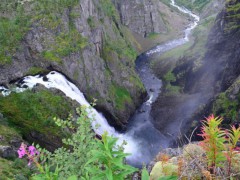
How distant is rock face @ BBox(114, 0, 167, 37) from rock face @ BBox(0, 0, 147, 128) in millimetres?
40942

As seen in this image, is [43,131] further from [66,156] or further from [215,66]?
[215,66]

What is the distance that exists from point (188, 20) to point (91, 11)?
7661 cm

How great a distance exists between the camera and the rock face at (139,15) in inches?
3661

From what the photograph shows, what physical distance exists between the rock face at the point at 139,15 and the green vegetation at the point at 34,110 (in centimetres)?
6617

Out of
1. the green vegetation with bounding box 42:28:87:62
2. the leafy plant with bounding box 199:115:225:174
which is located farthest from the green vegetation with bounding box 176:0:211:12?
the leafy plant with bounding box 199:115:225:174

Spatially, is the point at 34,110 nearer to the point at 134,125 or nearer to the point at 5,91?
the point at 5,91

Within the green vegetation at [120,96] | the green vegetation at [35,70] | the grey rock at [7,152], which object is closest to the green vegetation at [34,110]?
the green vegetation at [35,70]

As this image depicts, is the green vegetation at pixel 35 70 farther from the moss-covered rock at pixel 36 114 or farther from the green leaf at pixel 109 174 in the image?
the green leaf at pixel 109 174

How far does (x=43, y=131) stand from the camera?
1073 inches

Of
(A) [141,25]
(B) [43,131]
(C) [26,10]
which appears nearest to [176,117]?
(B) [43,131]

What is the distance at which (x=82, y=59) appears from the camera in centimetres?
4091

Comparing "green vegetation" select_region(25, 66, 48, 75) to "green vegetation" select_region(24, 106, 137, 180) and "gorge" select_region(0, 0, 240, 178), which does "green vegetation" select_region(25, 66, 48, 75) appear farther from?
"green vegetation" select_region(24, 106, 137, 180)

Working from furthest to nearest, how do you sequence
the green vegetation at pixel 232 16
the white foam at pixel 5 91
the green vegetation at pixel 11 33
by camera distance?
the green vegetation at pixel 232 16
the green vegetation at pixel 11 33
the white foam at pixel 5 91

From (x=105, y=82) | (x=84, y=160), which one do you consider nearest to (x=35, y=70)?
(x=105, y=82)
